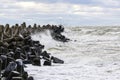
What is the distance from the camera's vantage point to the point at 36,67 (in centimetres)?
1123

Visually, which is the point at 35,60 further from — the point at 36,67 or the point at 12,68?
the point at 12,68

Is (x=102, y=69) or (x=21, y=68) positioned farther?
(x=102, y=69)

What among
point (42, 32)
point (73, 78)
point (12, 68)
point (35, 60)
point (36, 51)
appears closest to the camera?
point (12, 68)

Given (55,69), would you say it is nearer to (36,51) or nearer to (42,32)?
(36,51)

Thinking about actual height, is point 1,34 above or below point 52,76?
above

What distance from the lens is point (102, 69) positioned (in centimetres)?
1124

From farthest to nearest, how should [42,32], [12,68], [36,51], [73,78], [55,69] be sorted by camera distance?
[42,32], [36,51], [55,69], [73,78], [12,68]

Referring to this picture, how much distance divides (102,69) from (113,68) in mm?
428

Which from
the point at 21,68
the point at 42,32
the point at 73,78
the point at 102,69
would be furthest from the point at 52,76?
the point at 42,32

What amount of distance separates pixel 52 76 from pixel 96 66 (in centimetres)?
272

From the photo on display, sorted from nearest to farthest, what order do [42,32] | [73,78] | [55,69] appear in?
[73,78] < [55,69] < [42,32]

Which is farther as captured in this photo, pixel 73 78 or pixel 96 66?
pixel 96 66

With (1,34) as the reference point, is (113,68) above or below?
below

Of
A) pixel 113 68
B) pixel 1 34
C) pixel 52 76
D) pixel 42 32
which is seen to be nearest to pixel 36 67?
pixel 52 76
